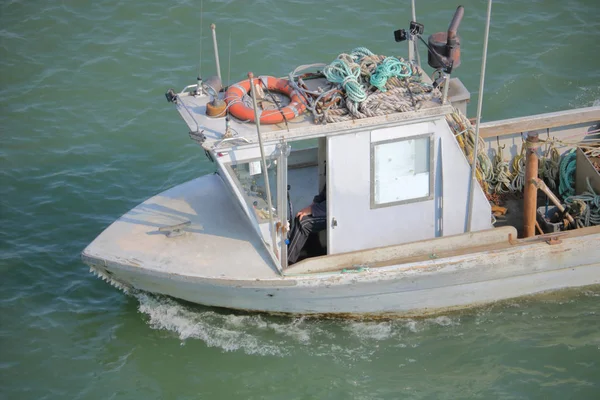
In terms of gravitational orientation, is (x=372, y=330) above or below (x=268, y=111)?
below

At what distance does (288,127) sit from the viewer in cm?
833

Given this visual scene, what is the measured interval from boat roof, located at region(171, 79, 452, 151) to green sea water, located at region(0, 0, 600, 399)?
7.84 feet

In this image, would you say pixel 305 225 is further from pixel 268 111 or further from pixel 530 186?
pixel 530 186

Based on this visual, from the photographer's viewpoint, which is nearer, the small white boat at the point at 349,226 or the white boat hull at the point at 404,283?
the small white boat at the point at 349,226

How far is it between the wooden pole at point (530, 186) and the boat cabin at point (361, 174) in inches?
20.4

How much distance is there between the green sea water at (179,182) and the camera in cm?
912

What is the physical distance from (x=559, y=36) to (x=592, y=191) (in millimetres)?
6276

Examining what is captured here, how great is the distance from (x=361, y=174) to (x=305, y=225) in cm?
90

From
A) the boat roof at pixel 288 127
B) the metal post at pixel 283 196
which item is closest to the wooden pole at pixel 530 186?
the boat roof at pixel 288 127

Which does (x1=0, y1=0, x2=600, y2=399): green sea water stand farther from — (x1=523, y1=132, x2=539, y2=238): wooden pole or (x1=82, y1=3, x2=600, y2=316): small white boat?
(x1=523, y1=132, x2=539, y2=238): wooden pole

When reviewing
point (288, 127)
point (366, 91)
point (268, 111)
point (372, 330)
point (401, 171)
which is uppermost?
point (366, 91)

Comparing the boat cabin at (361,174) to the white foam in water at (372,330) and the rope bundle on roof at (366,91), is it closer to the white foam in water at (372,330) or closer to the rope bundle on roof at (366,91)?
the rope bundle on roof at (366,91)

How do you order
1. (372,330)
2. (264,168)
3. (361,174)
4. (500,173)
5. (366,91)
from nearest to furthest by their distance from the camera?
(264,168), (366,91), (361,174), (372,330), (500,173)

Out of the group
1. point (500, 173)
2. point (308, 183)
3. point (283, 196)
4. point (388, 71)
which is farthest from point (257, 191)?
point (500, 173)
